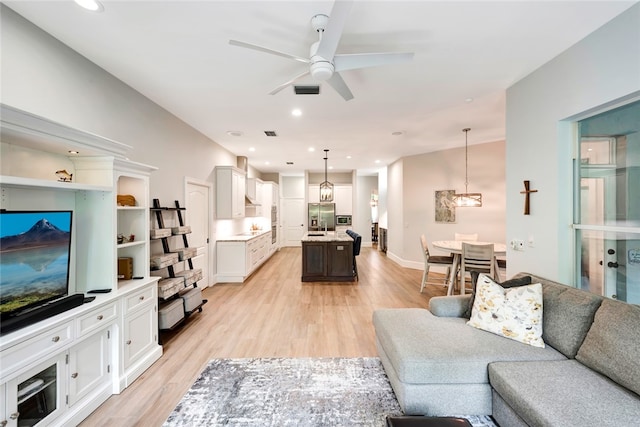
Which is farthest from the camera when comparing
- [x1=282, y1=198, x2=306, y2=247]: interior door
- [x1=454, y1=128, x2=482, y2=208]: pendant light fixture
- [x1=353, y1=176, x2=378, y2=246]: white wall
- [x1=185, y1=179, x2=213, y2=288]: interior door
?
[x1=353, y1=176, x2=378, y2=246]: white wall

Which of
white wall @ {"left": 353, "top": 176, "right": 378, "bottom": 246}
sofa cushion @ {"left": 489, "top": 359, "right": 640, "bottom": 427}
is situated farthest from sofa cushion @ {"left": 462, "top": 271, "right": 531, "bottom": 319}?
white wall @ {"left": 353, "top": 176, "right": 378, "bottom": 246}

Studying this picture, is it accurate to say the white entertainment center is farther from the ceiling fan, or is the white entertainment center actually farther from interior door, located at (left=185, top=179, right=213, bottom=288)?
interior door, located at (left=185, top=179, right=213, bottom=288)

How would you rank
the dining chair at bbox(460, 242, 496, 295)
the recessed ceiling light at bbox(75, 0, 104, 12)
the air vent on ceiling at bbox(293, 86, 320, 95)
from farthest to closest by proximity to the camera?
1. the dining chair at bbox(460, 242, 496, 295)
2. the air vent on ceiling at bbox(293, 86, 320, 95)
3. the recessed ceiling light at bbox(75, 0, 104, 12)

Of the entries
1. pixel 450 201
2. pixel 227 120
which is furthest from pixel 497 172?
pixel 227 120

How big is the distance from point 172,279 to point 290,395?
1972mm

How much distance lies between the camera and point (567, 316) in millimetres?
1887

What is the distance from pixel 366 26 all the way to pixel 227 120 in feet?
8.76

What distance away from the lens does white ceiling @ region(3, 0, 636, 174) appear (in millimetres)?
1808

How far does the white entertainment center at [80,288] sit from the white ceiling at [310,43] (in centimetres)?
89

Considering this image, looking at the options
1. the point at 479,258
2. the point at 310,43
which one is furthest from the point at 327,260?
the point at 310,43

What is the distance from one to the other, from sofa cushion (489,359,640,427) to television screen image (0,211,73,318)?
9.89 feet

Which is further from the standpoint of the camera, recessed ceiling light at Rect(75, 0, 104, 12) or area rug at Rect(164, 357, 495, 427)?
area rug at Rect(164, 357, 495, 427)

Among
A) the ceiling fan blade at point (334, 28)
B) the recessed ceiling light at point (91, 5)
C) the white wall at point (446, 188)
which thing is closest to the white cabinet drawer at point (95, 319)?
the recessed ceiling light at point (91, 5)

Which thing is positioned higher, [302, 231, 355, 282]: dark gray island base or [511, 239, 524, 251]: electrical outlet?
[511, 239, 524, 251]: electrical outlet
